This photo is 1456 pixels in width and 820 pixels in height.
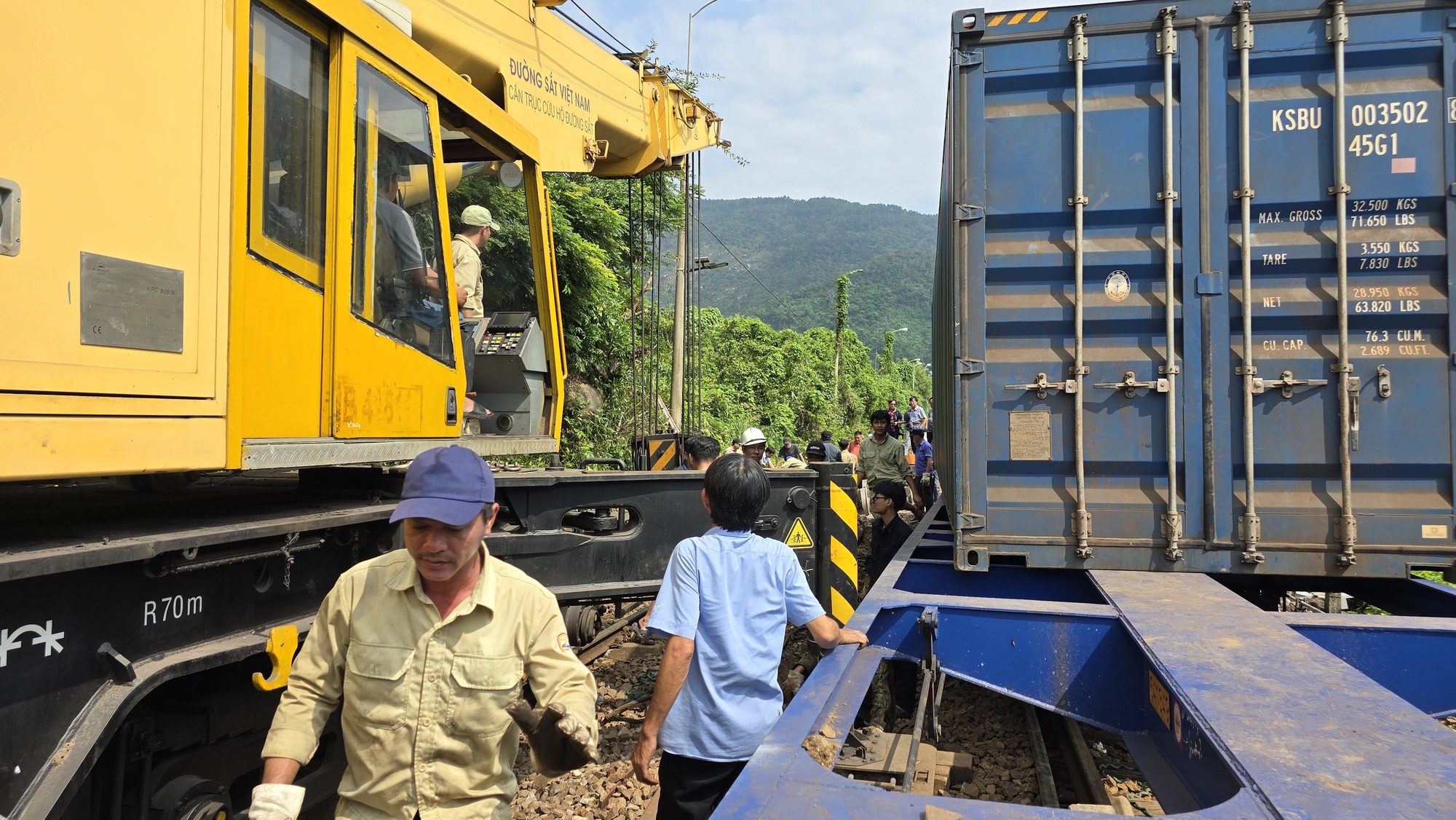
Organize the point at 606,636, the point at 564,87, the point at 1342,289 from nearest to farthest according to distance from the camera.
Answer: the point at 1342,289
the point at 564,87
the point at 606,636

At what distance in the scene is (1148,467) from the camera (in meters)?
Answer: 3.81

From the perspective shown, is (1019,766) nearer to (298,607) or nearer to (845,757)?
(845,757)

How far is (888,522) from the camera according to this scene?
5.79 meters

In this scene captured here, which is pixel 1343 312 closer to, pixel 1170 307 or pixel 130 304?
pixel 1170 307

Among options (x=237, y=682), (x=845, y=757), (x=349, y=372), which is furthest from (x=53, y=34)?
(x=845, y=757)

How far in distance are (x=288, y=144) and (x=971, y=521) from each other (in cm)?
314

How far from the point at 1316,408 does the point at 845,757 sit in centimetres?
251

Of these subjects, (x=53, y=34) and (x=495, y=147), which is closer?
(x=53, y=34)

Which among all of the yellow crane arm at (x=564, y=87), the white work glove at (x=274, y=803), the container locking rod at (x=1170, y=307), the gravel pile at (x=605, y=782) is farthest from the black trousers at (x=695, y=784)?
the yellow crane arm at (x=564, y=87)

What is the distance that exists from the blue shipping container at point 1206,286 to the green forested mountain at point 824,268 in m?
75.4

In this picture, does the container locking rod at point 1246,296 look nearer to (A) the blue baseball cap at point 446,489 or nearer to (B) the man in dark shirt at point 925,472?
(A) the blue baseball cap at point 446,489

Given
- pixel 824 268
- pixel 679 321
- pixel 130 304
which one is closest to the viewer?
pixel 130 304

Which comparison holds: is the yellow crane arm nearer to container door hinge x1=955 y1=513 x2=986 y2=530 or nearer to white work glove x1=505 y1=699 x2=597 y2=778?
container door hinge x1=955 y1=513 x2=986 y2=530

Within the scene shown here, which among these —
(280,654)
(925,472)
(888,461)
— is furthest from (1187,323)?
(925,472)
